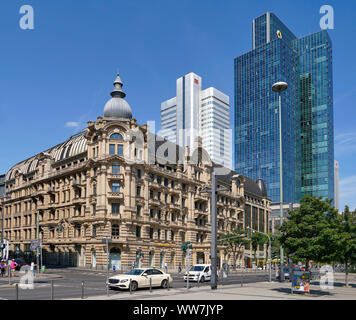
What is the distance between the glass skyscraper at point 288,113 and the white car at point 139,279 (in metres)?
143

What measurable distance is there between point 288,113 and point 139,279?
527 feet

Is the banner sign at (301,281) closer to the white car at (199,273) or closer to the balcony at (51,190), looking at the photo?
the white car at (199,273)

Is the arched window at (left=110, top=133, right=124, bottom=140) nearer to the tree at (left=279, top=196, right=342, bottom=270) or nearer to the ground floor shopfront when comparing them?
the ground floor shopfront

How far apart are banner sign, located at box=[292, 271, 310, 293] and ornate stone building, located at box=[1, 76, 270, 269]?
38615 millimetres

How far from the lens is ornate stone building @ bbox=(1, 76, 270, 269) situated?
63469mm

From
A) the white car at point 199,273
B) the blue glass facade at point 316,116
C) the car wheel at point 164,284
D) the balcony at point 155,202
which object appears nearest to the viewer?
the car wheel at point 164,284

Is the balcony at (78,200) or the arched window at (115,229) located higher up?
the balcony at (78,200)

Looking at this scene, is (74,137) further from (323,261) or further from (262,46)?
(262,46)

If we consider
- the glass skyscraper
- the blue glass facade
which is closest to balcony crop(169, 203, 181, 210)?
the glass skyscraper

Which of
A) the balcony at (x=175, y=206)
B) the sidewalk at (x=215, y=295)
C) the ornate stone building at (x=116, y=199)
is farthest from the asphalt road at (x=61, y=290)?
the balcony at (x=175, y=206)

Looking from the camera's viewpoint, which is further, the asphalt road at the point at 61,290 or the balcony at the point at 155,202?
the balcony at the point at 155,202

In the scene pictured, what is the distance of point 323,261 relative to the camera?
28016 mm

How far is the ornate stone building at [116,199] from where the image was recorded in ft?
208

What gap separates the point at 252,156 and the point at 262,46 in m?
50.4
